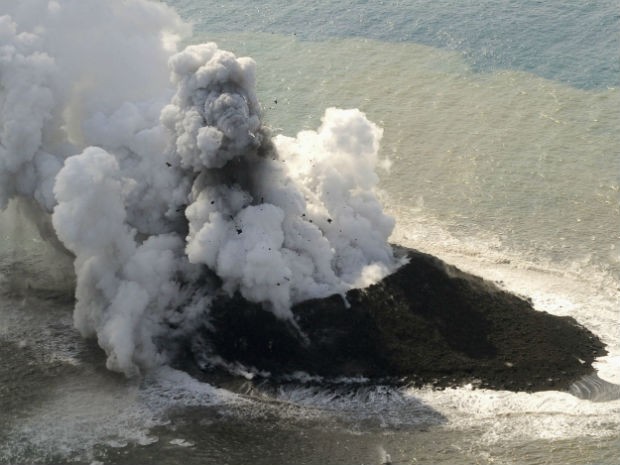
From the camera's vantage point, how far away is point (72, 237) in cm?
3375

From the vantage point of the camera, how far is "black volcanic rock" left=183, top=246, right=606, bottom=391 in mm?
32344

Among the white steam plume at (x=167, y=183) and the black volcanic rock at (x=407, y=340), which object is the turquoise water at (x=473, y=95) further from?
the black volcanic rock at (x=407, y=340)

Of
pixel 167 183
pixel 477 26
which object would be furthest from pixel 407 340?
pixel 477 26

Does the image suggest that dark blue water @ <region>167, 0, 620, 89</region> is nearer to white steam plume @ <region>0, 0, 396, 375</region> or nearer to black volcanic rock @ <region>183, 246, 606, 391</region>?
white steam plume @ <region>0, 0, 396, 375</region>

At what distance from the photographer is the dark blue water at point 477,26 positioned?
→ 179 feet

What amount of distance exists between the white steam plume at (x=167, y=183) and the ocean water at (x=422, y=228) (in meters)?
2.94

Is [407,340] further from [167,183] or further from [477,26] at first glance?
[477,26]

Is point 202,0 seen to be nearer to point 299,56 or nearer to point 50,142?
point 299,56

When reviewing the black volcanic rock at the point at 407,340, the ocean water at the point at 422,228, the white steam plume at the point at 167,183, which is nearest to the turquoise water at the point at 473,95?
the ocean water at the point at 422,228

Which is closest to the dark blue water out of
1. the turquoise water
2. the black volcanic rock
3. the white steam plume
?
the turquoise water

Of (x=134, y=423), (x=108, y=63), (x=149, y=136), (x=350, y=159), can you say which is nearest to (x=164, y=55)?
(x=108, y=63)

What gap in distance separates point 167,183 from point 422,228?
39.4ft

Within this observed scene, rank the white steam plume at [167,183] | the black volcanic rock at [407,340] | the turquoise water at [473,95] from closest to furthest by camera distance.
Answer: the black volcanic rock at [407,340]
the white steam plume at [167,183]
the turquoise water at [473,95]

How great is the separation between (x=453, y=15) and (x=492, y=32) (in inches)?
153
